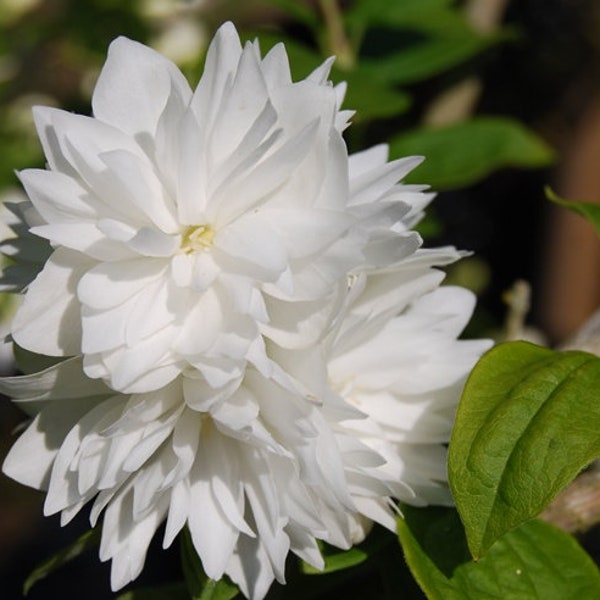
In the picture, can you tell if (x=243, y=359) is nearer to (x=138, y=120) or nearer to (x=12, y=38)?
(x=138, y=120)

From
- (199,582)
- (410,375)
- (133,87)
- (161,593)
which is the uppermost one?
(133,87)

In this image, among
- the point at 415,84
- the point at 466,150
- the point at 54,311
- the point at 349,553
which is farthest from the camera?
the point at 415,84

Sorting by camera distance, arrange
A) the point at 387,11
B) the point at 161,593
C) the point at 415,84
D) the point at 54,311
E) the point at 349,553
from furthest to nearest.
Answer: the point at 415,84 < the point at 387,11 < the point at 161,593 < the point at 349,553 < the point at 54,311

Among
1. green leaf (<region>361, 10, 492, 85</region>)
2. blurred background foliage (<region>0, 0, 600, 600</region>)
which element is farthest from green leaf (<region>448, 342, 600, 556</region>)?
green leaf (<region>361, 10, 492, 85</region>)

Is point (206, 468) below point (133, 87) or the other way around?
below

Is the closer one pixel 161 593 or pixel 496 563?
pixel 496 563

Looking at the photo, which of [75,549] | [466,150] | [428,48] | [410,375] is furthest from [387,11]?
[75,549]

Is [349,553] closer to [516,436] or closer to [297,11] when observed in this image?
[516,436]

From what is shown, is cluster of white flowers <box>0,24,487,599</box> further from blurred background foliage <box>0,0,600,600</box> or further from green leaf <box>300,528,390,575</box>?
blurred background foliage <box>0,0,600,600</box>
